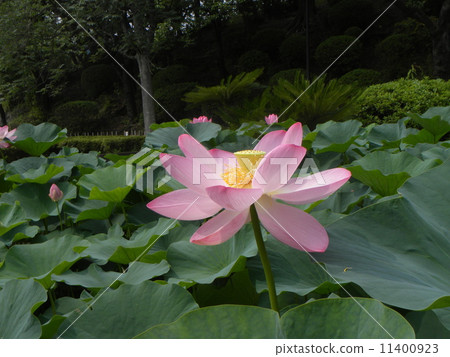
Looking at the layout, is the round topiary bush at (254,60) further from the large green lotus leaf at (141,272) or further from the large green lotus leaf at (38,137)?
the large green lotus leaf at (141,272)

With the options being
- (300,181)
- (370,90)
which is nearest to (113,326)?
(300,181)

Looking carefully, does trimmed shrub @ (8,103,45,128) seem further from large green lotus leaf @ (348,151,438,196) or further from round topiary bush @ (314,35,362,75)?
large green lotus leaf @ (348,151,438,196)

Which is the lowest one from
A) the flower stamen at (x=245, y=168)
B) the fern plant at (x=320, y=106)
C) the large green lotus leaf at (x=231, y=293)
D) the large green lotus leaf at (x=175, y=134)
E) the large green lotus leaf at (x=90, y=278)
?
the fern plant at (x=320, y=106)

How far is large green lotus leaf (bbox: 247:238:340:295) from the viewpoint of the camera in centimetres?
55

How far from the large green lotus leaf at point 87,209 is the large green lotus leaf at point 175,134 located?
17.2 inches

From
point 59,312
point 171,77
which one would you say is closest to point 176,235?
point 59,312

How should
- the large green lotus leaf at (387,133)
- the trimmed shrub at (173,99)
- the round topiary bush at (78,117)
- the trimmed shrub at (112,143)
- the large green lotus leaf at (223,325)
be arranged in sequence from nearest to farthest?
1. the large green lotus leaf at (223,325)
2. the large green lotus leaf at (387,133)
3. the trimmed shrub at (112,143)
4. the trimmed shrub at (173,99)
5. the round topiary bush at (78,117)

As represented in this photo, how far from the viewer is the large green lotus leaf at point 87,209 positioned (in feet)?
3.23

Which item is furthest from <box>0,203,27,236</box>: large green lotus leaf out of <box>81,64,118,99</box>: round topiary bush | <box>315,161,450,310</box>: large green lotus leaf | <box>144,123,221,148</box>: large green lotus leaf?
<box>81,64,118,99</box>: round topiary bush

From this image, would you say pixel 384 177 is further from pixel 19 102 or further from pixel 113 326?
pixel 19 102

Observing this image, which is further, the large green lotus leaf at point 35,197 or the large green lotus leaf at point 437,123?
the large green lotus leaf at point 437,123

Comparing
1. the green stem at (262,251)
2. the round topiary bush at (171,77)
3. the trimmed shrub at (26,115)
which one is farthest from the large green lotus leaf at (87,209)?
the trimmed shrub at (26,115)

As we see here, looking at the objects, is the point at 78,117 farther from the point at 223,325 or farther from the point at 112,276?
the point at 223,325

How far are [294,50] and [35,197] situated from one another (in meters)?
9.95
